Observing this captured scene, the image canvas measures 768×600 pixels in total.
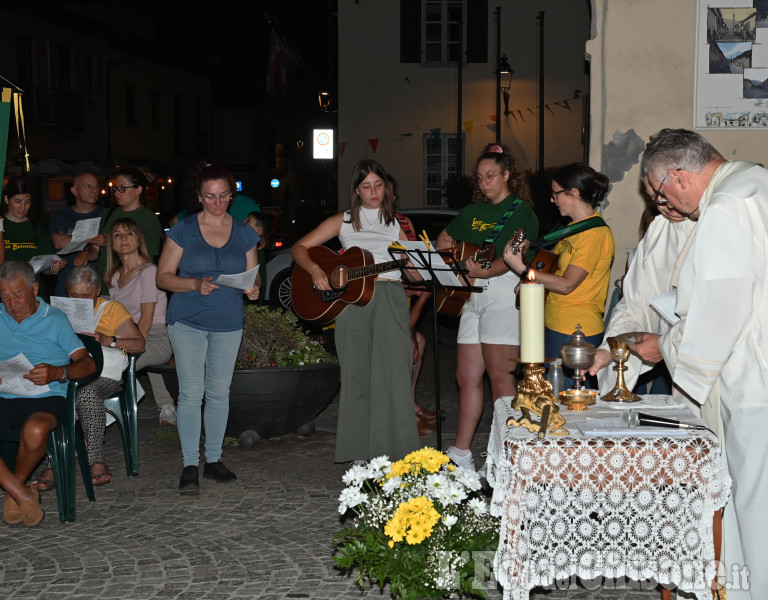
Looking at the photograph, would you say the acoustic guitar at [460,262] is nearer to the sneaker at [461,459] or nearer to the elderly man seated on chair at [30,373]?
the sneaker at [461,459]

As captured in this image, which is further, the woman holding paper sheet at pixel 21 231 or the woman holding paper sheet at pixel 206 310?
the woman holding paper sheet at pixel 21 231

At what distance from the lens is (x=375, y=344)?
6215mm

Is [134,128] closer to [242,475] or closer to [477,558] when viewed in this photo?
[242,475]

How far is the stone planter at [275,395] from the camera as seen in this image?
6770 mm

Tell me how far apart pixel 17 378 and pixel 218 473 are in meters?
1.37

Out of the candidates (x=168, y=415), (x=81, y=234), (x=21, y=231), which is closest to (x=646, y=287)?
(x=168, y=415)

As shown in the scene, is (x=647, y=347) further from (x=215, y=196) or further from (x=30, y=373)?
(x=30, y=373)

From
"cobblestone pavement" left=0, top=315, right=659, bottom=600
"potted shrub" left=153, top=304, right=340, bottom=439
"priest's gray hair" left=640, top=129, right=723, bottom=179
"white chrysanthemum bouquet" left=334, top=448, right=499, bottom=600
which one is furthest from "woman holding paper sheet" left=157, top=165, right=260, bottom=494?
"priest's gray hair" left=640, top=129, right=723, bottom=179

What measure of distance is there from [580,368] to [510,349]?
228 cm

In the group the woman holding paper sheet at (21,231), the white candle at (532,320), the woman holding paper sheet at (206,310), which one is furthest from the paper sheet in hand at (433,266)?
the woman holding paper sheet at (21,231)

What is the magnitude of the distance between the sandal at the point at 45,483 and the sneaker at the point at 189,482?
2.66 ft

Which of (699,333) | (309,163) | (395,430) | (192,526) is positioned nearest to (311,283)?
(395,430)

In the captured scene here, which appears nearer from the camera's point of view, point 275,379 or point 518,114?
point 275,379

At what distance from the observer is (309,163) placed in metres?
53.3
